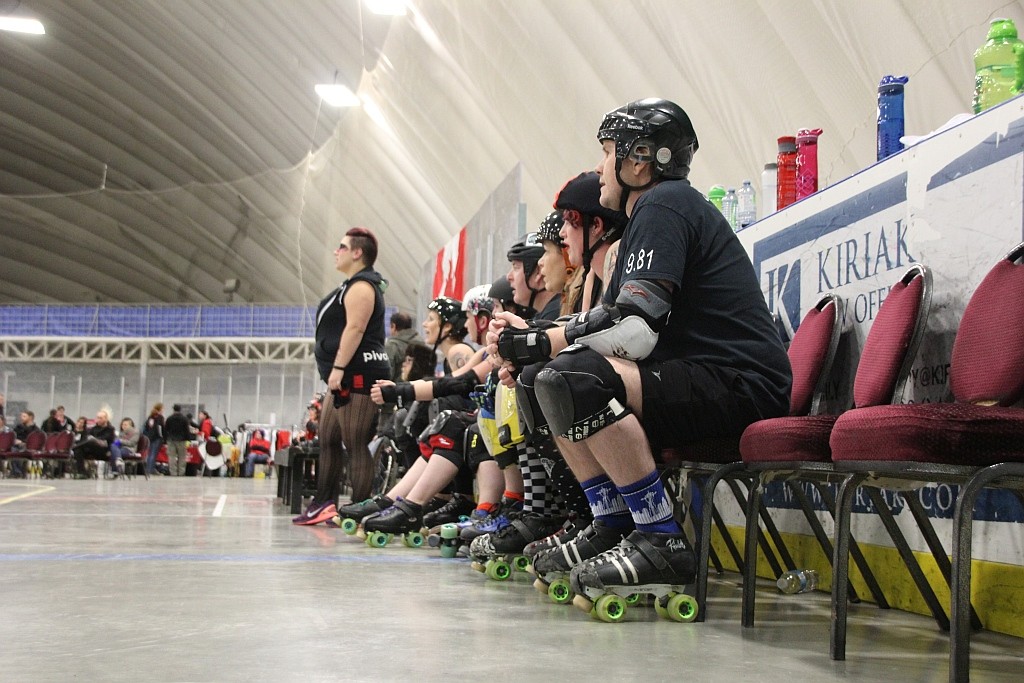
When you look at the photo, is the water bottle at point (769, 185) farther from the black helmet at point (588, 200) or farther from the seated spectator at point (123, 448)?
the seated spectator at point (123, 448)

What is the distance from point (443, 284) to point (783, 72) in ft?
23.4

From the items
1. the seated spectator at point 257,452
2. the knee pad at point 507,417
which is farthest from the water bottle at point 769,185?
the seated spectator at point 257,452

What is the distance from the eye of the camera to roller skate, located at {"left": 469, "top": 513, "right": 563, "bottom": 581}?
3.23m

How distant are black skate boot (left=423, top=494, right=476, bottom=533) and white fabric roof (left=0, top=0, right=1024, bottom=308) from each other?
1.80 meters

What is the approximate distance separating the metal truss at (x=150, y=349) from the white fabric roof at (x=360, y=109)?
4.05 feet

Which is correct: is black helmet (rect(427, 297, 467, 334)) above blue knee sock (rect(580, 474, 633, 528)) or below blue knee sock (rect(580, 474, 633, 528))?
above

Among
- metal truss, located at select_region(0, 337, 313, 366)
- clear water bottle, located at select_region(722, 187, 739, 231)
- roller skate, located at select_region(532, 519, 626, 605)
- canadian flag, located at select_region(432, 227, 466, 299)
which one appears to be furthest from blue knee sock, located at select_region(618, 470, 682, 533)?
metal truss, located at select_region(0, 337, 313, 366)

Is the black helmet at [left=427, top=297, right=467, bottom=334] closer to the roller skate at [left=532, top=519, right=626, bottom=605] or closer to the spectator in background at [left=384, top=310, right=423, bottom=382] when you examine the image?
the spectator in background at [left=384, top=310, right=423, bottom=382]

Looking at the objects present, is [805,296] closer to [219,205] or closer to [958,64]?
[958,64]

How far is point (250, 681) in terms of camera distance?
1.49 metres

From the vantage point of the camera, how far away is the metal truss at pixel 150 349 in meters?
24.3

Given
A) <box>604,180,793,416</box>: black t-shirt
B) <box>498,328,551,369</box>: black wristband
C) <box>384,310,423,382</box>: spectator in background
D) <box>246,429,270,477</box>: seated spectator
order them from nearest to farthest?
1. <box>604,180,793,416</box>: black t-shirt
2. <box>498,328,551,369</box>: black wristband
3. <box>384,310,423,382</box>: spectator in background
4. <box>246,429,270,477</box>: seated spectator

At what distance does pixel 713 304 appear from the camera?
2.38m

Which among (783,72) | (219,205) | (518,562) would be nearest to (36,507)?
(518,562)
